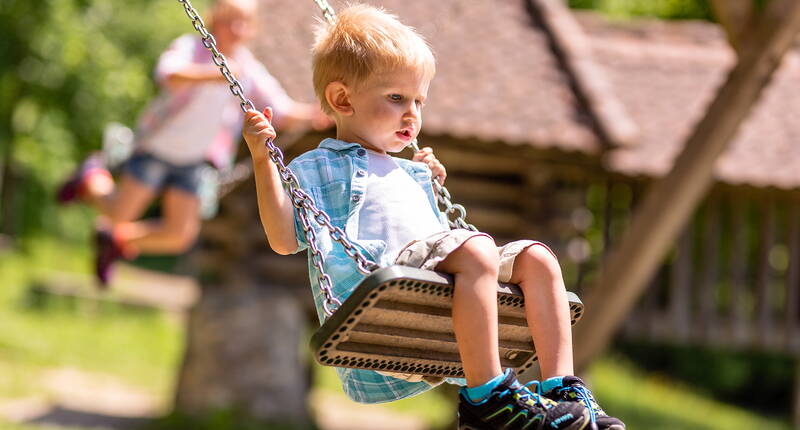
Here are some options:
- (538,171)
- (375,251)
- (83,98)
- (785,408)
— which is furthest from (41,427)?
(785,408)

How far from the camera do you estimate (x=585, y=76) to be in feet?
33.7

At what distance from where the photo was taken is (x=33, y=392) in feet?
42.1

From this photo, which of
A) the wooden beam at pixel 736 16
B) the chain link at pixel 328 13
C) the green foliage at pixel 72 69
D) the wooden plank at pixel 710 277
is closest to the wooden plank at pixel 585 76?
the wooden beam at pixel 736 16

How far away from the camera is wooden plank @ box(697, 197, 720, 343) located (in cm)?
1241

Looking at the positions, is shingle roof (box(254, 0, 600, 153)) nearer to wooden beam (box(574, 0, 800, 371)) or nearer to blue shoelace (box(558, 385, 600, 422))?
wooden beam (box(574, 0, 800, 371))

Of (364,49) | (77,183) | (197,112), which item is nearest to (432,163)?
(364,49)

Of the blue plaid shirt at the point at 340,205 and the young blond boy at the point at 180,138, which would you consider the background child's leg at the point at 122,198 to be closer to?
the young blond boy at the point at 180,138

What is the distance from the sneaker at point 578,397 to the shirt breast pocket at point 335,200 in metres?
0.69

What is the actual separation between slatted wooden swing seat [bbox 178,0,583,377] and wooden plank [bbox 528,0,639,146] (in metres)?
6.51

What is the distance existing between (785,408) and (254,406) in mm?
10396

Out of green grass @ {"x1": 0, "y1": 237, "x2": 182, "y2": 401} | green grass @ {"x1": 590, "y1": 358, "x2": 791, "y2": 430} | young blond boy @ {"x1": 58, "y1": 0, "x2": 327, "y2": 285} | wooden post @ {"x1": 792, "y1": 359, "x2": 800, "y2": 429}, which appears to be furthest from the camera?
wooden post @ {"x1": 792, "y1": 359, "x2": 800, "y2": 429}

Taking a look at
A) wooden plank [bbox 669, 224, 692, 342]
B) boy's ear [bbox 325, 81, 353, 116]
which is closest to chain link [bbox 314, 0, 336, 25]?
boy's ear [bbox 325, 81, 353, 116]

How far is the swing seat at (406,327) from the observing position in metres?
2.72

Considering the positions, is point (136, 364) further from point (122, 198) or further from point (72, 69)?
point (122, 198)
